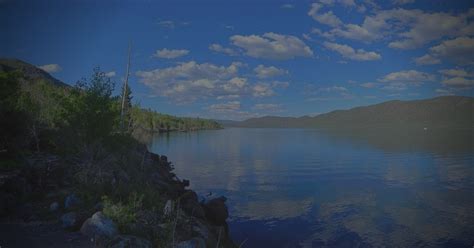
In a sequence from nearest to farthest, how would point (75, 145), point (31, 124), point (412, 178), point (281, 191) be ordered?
point (75, 145) < point (31, 124) < point (281, 191) < point (412, 178)

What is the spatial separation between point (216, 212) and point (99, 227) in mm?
12306

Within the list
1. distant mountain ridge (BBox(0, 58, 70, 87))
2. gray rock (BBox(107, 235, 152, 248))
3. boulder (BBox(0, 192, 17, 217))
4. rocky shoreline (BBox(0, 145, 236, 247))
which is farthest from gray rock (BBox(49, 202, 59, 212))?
distant mountain ridge (BBox(0, 58, 70, 87))

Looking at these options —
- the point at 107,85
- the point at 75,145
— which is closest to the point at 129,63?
the point at 107,85

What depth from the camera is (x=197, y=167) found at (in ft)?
157

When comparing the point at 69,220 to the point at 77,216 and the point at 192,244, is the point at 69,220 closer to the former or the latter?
the point at 77,216

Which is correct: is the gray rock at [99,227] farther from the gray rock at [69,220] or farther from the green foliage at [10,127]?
the green foliage at [10,127]

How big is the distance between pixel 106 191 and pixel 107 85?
1244 centimetres

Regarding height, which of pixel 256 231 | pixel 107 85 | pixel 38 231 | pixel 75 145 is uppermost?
pixel 107 85

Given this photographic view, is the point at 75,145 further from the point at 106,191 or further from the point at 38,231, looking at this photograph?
the point at 38,231

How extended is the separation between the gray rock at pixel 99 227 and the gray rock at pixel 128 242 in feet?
1.46

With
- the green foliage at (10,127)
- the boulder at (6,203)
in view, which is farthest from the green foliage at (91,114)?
the boulder at (6,203)

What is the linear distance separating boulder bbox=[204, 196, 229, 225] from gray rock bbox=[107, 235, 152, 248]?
11587 mm

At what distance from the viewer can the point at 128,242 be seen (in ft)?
31.6

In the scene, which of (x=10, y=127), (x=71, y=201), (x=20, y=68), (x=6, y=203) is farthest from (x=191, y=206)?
(x=20, y=68)
